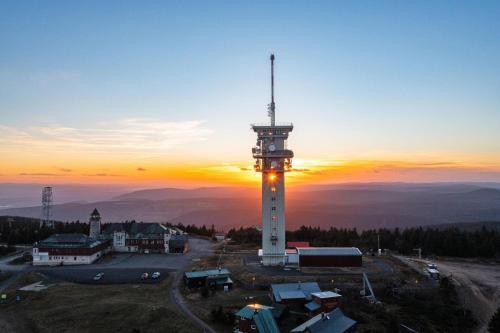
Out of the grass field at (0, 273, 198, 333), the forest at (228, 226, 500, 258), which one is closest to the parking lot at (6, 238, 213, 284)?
the grass field at (0, 273, 198, 333)

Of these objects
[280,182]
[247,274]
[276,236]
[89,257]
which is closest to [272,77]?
[280,182]

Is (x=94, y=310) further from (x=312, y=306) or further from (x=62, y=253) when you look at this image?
(x=62, y=253)

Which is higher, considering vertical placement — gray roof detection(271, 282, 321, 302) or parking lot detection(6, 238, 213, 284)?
gray roof detection(271, 282, 321, 302)

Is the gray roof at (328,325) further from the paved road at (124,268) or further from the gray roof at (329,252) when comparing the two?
the gray roof at (329,252)

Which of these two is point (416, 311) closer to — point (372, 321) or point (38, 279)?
point (372, 321)

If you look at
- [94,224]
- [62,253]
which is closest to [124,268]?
[62,253]

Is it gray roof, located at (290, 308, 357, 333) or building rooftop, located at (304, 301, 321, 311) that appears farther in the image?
building rooftop, located at (304, 301, 321, 311)

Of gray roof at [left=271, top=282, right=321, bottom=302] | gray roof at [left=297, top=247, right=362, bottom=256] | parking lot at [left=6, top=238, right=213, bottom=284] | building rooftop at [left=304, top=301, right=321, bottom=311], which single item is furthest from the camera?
gray roof at [left=297, top=247, right=362, bottom=256]

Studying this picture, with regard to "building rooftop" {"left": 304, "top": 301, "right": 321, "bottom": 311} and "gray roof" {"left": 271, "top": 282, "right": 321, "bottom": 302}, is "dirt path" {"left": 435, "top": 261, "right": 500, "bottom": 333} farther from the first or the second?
"gray roof" {"left": 271, "top": 282, "right": 321, "bottom": 302}
